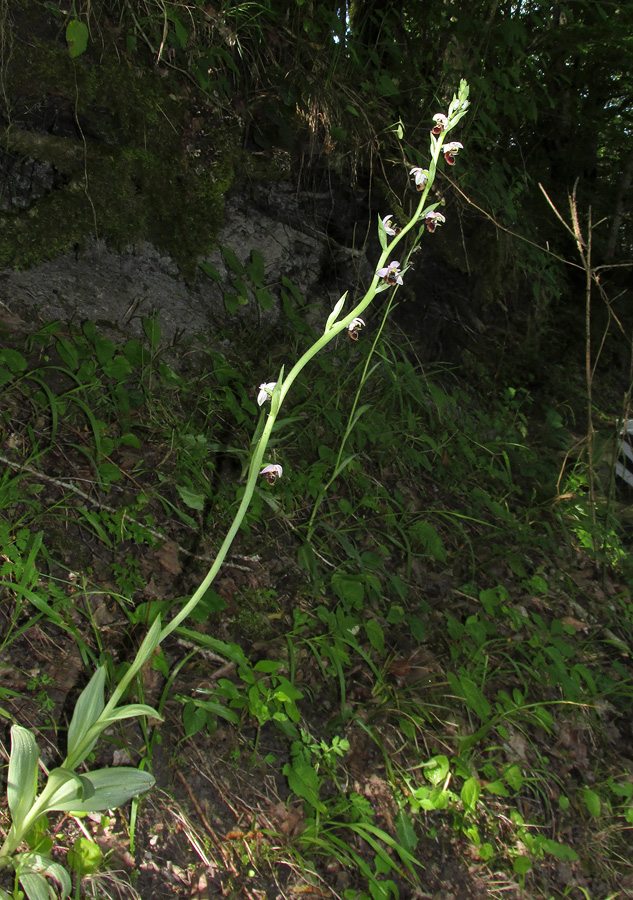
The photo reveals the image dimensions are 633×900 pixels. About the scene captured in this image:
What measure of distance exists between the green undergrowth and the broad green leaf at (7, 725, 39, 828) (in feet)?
0.55

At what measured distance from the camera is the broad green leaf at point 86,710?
3.98 ft

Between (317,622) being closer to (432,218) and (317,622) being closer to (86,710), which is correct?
(86,710)

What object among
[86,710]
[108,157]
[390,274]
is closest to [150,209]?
[108,157]

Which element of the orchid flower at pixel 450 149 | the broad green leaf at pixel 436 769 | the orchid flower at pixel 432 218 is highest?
the orchid flower at pixel 450 149

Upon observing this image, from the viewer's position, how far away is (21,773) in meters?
1.18

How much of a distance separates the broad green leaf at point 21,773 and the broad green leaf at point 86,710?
0.07 m

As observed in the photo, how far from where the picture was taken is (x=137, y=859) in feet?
4.42

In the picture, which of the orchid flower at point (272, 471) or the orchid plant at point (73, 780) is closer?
the orchid plant at point (73, 780)

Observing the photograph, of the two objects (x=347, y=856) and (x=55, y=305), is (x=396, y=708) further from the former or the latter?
(x=55, y=305)

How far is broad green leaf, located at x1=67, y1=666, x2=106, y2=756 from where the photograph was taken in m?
1.21

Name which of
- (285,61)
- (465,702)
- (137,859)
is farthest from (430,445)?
(137,859)

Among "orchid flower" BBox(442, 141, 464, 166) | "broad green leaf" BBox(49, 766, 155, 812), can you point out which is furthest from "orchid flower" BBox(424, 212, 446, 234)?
"broad green leaf" BBox(49, 766, 155, 812)

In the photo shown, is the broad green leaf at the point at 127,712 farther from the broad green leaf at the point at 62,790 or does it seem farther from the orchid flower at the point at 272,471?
the orchid flower at the point at 272,471

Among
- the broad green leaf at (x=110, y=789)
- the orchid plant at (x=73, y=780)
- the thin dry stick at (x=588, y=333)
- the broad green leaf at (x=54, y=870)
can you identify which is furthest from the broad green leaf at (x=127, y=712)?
the thin dry stick at (x=588, y=333)
